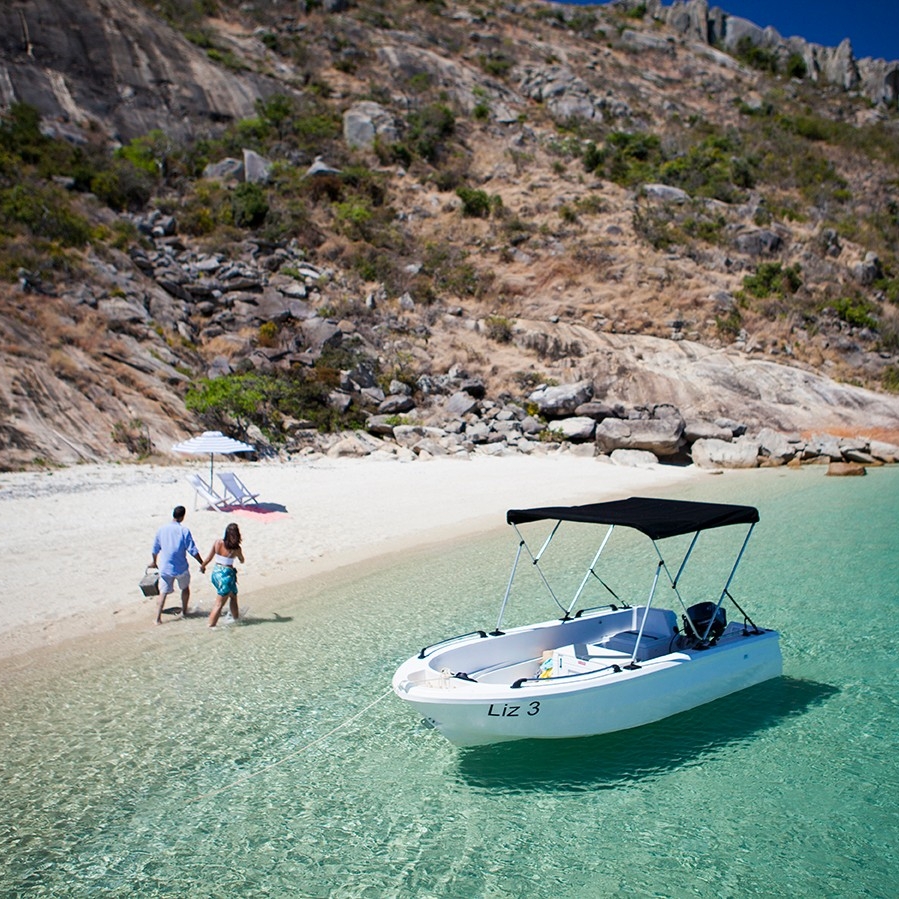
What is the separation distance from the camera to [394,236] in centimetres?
3931

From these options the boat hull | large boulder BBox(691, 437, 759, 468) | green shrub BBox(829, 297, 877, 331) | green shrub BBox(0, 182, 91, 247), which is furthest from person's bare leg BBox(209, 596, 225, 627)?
green shrub BBox(829, 297, 877, 331)

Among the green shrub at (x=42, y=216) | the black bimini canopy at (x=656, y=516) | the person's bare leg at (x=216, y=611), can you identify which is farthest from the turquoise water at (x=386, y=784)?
the green shrub at (x=42, y=216)

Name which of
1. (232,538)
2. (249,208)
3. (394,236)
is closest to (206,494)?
(232,538)

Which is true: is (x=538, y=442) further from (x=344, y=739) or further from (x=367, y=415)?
(x=344, y=739)

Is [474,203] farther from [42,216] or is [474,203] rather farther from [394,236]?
[42,216]

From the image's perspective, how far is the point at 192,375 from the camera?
2558 centimetres

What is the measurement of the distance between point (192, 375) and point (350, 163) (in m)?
24.5

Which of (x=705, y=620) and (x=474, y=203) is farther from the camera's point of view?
(x=474, y=203)

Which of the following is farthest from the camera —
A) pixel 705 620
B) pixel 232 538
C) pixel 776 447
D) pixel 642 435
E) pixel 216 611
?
pixel 776 447

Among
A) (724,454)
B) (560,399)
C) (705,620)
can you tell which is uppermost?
(560,399)

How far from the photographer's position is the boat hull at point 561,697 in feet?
19.7

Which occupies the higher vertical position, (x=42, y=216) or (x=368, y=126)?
(x=368, y=126)

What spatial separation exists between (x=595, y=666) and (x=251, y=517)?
10.1m

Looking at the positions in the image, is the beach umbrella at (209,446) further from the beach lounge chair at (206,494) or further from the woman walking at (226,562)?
the woman walking at (226,562)
